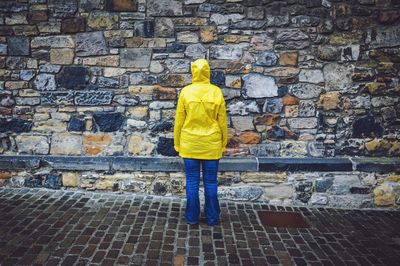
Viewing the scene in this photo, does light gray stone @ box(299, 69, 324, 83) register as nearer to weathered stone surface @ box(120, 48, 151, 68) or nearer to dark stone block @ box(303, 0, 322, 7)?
dark stone block @ box(303, 0, 322, 7)

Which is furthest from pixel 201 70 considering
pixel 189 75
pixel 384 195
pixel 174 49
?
pixel 384 195

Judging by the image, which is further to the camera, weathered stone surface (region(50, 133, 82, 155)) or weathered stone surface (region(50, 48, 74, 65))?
weathered stone surface (region(50, 133, 82, 155))

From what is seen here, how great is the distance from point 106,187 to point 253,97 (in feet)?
7.75

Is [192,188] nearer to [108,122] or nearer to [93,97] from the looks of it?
[108,122]

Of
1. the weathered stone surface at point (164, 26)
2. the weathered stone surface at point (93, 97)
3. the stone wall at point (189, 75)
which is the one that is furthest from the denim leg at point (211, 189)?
the weathered stone surface at point (164, 26)

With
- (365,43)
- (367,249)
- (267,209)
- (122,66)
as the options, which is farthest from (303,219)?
(122,66)

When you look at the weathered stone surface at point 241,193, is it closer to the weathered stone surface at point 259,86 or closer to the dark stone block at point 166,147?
the dark stone block at point 166,147

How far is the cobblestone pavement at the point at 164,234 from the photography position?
10.5ft

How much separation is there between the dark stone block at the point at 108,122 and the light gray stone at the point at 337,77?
2.79 m

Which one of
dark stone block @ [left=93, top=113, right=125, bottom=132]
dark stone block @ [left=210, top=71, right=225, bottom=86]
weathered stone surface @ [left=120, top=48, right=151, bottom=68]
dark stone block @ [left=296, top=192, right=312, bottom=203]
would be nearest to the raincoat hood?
dark stone block @ [left=210, top=71, right=225, bottom=86]

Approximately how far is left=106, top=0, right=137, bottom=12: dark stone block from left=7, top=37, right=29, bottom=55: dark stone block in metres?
1.21

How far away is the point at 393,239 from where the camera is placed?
3.73 meters

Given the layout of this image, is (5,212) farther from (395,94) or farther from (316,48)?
(395,94)

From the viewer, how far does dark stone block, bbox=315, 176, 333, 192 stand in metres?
4.52
